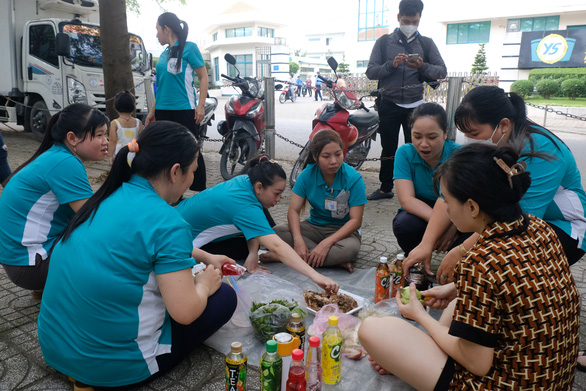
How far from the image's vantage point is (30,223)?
8.45 feet

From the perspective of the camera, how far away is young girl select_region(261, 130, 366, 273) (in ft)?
11.3

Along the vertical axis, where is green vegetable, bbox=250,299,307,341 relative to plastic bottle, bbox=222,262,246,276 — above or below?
below

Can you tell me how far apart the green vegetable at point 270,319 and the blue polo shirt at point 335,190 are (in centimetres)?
127

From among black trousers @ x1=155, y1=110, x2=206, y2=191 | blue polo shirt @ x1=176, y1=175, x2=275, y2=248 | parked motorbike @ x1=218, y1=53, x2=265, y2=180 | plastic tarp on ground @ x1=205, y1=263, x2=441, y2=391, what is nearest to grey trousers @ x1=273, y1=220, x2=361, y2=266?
plastic tarp on ground @ x1=205, y1=263, x2=441, y2=391

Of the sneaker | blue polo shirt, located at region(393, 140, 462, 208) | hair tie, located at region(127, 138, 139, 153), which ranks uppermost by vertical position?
hair tie, located at region(127, 138, 139, 153)

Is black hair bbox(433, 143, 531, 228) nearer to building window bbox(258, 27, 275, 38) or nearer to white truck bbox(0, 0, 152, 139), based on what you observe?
white truck bbox(0, 0, 152, 139)

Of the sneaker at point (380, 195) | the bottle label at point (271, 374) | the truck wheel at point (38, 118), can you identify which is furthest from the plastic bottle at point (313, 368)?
the truck wheel at point (38, 118)

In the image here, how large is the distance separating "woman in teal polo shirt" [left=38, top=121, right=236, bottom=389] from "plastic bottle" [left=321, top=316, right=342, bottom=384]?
0.57m

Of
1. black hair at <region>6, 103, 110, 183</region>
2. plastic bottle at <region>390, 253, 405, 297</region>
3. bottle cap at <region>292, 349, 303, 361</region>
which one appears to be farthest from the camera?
plastic bottle at <region>390, 253, 405, 297</region>

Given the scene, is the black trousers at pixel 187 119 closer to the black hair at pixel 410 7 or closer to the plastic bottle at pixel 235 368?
the black hair at pixel 410 7

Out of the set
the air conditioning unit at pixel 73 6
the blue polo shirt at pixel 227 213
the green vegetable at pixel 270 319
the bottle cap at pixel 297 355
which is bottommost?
the green vegetable at pixel 270 319

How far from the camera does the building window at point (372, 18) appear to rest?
41438 millimetres

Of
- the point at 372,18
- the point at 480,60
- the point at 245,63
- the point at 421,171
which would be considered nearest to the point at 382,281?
the point at 421,171

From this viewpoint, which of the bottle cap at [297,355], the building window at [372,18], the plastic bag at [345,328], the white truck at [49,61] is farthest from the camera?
the building window at [372,18]
